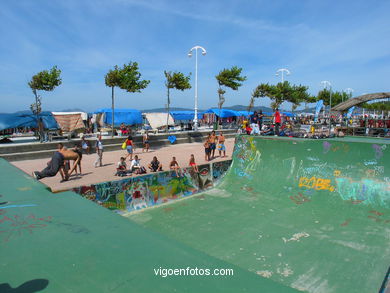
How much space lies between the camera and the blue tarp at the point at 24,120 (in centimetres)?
1727

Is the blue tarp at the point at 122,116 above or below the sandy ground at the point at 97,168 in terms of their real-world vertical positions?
above

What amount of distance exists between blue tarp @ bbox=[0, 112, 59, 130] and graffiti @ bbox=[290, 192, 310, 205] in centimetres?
1596

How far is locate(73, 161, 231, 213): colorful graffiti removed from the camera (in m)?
8.44

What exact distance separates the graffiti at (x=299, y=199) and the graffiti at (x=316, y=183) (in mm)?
529

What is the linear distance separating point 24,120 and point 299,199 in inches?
698

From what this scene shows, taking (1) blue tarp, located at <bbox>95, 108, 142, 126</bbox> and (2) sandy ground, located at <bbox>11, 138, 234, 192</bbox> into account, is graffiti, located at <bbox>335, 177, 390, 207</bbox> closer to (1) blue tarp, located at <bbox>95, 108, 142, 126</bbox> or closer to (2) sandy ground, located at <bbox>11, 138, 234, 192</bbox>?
(2) sandy ground, located at <bbox>11, 138, 234, 192</bbox>

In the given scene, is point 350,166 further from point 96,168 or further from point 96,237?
point 96,168

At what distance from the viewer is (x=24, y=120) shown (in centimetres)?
1791

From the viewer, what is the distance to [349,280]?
5.27 meters

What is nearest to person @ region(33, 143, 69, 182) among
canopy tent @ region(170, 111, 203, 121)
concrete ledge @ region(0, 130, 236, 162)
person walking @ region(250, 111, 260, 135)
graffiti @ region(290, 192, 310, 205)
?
concrete ledge @ region(0, 130, 236, 162)

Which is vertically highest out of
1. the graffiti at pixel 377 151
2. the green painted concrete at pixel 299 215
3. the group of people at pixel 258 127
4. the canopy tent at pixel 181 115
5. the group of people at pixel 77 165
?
the canopy tent at pixel 181 115

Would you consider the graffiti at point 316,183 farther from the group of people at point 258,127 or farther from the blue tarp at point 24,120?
the blue tarp at point 24,120

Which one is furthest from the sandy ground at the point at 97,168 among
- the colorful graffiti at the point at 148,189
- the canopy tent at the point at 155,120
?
the canopy tent at the point at 155,120

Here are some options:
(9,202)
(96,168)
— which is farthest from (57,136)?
(9,202)
